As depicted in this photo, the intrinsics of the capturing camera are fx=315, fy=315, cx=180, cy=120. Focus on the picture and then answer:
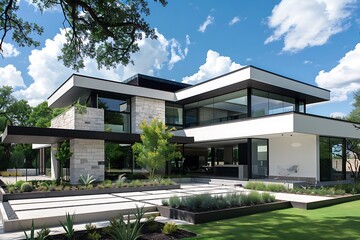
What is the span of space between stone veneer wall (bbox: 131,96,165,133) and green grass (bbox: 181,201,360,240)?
1525cm

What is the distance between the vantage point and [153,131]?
20281mm

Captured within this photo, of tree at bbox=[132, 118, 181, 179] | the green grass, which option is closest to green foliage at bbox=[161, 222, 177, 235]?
the green grass

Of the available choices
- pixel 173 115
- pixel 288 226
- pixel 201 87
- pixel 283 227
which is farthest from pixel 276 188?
pixel 173 115

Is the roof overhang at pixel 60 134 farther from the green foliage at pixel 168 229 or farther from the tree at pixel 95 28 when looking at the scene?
the green foliage at pixel 168 229

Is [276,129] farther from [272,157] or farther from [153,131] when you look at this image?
[153,131]

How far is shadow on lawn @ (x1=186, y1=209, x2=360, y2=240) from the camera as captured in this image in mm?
7848

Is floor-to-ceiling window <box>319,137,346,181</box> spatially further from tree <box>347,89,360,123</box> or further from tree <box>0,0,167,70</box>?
tree <box>0,0,167,70</box>

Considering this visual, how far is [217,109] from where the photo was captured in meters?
25.9

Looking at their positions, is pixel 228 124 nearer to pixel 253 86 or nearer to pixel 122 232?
pixel 253 86

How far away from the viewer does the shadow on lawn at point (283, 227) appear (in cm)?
785

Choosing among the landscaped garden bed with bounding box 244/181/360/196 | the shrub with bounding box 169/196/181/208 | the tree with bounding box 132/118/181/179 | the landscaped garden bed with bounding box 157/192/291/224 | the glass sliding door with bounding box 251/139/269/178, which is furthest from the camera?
the glass sliding door with bounding box 251/139/269/178

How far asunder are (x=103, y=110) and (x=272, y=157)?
12.9 meters

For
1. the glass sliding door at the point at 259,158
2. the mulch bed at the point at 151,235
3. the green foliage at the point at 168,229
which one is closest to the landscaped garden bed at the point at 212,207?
the mulch bed at the point at 151,235

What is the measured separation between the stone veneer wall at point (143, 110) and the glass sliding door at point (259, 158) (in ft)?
27.4
